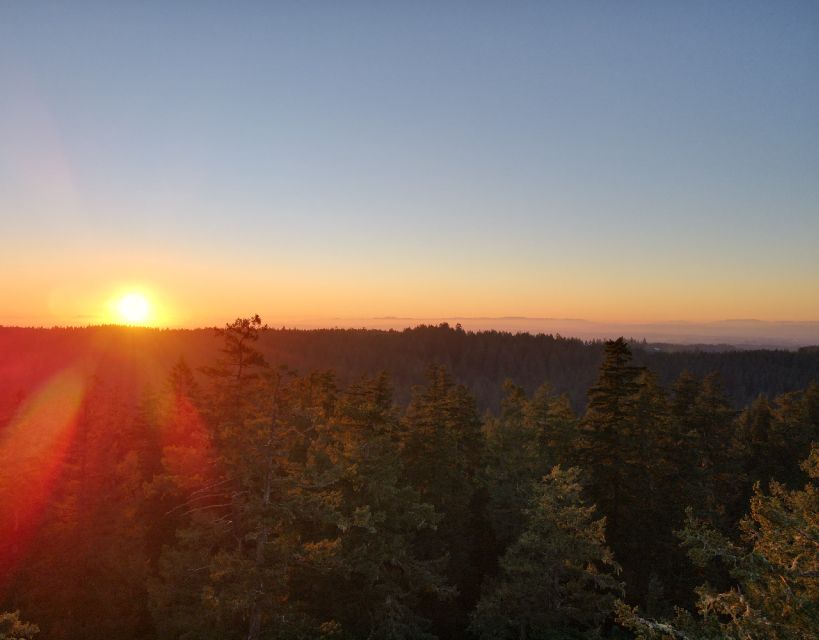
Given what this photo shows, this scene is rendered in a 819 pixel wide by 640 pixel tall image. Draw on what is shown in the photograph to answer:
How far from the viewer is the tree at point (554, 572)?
18125 mm

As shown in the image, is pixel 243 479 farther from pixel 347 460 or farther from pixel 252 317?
pixel 252 317

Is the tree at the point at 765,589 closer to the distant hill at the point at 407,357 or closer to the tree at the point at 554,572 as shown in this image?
the tree at the point at 554,572

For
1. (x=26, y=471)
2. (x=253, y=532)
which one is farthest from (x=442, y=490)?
(x=26, y=471)

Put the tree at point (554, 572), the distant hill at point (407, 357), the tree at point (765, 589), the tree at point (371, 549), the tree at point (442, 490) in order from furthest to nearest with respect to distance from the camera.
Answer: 1. the distant hill at point (407, 357)
2. the tree at point (442, 490)
3. the tree at point (371, 549)
4. the tree at point (554, 572)
5. the tree at point (765, 589)

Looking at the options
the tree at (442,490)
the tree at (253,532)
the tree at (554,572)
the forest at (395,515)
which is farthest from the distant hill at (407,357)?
the tree at (253,532)

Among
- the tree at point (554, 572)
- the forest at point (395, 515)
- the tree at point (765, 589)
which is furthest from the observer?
the tree at point (554, 572)

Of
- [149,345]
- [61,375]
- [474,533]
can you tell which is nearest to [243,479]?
[474,533]

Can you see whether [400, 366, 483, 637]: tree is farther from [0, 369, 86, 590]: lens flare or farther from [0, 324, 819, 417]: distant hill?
[0, 324, 819, 417]: distant hill

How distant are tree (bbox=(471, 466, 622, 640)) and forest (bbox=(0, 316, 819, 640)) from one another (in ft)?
0.33

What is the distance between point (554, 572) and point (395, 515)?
21.5 feet

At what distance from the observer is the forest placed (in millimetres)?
15086

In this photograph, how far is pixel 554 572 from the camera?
19.1m

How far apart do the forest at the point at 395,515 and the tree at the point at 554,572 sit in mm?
99

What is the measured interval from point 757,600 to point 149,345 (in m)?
199
